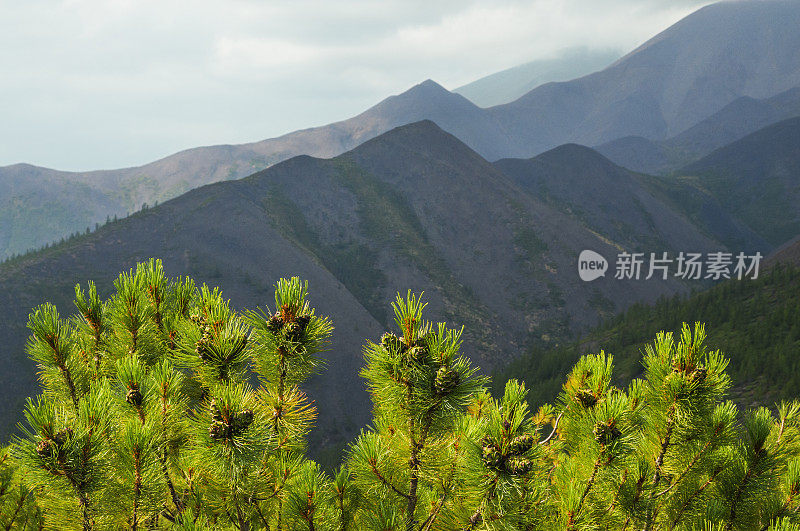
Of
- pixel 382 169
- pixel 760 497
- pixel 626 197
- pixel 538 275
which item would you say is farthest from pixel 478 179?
pixel 760 497

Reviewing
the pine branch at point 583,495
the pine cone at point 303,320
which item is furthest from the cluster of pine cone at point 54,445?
the pine branch at point 583,495

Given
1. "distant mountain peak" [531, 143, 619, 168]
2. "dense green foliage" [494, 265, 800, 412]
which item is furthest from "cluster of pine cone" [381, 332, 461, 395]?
"distant mountain peak" [531, 143, 619, 168]

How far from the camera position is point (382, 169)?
126125 mm

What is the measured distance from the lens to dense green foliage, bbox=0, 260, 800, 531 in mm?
3330

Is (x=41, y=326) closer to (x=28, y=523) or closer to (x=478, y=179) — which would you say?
(x=28, y=523)

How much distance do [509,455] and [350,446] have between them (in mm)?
1637

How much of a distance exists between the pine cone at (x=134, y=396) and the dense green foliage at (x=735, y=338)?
50.0 metres

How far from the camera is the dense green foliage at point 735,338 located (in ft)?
140

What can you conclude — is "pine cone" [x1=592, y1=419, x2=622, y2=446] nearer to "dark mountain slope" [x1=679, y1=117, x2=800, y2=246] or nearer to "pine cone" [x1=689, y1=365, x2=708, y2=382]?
"pine cone" [x1=689, y1=365, x2=708, y2=382]

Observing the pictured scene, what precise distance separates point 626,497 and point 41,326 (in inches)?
252

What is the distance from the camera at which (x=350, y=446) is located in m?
4.27

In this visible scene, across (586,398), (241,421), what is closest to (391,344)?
(241,421)

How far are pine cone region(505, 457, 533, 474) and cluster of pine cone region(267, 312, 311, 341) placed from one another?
193cm

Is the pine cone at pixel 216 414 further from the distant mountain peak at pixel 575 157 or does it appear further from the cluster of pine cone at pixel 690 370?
the distant mountain peak at pixel 575 157
